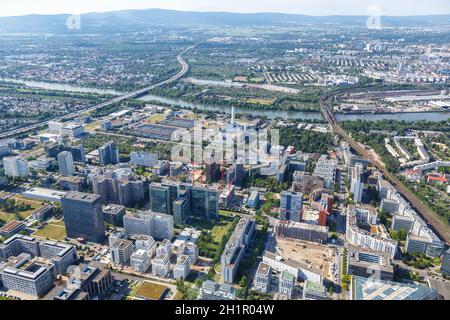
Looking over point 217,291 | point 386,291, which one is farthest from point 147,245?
point 386,291

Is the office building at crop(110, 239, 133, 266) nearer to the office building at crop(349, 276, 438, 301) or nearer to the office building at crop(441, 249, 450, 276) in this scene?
the office building at crop(349, 276, 438, 301)

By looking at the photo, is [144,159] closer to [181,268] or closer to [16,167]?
[16,167]

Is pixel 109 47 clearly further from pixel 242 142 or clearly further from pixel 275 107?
pixel 242 142

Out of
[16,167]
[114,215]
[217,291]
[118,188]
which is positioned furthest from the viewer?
[16,167]

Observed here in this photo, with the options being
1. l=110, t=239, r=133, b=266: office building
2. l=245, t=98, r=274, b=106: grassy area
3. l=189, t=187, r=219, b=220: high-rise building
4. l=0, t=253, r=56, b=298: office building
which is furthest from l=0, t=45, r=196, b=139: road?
l=110, t=239, r=133, b=266: office building

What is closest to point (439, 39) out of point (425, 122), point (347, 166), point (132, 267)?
point (425, 122)
